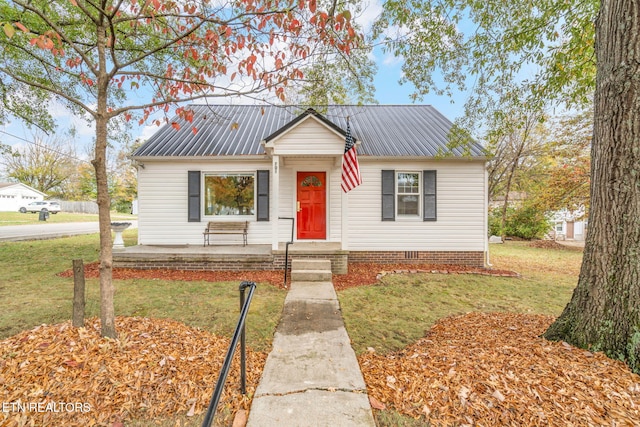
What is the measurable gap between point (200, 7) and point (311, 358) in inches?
166

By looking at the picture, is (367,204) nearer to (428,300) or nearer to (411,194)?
(411,194)

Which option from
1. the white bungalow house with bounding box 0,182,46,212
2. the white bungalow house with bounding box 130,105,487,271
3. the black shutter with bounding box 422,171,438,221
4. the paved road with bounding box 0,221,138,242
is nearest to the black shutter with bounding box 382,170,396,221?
the white bungalow house with bounding box 130,105,487,271

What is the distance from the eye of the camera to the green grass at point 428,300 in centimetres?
371

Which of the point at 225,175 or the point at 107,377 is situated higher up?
the point at 225,175

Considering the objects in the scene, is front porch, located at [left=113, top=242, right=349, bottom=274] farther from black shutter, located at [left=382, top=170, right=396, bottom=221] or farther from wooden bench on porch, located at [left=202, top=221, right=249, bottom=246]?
black shutter, located at [left=382, top=170, right=396, bottom=221]

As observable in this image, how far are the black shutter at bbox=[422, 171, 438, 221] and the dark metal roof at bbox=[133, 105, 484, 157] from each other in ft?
2.05

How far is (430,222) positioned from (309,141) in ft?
14.2

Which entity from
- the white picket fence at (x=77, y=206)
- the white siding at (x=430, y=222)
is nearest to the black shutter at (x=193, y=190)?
the white siding at (x=430, y=222)

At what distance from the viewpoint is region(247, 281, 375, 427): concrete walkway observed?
202 cm

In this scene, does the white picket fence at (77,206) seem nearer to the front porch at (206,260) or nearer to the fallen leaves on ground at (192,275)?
the fallen leaves on ground at (192,275)

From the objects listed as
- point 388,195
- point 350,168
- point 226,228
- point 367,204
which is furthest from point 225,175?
point 388,195

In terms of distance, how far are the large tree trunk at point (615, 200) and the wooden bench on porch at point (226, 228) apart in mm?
7398

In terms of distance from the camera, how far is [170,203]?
8320mm

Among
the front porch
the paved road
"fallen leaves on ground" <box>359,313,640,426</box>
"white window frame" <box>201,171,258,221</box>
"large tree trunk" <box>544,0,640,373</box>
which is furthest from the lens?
the paved road
